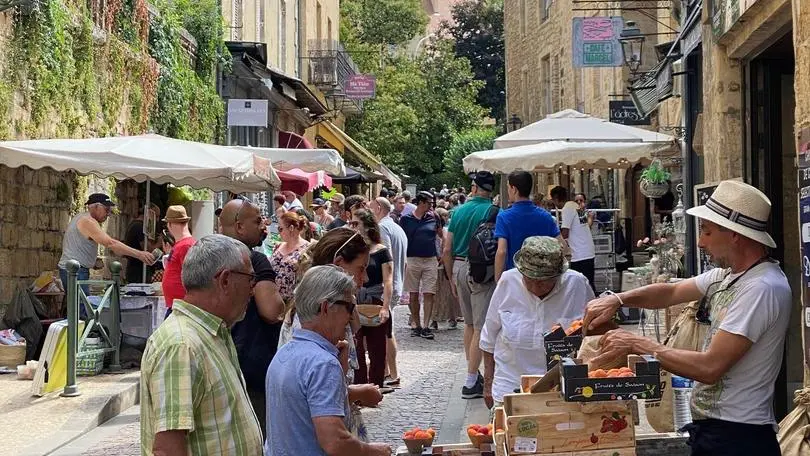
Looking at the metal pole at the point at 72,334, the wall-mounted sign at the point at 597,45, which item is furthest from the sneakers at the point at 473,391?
the wall-mounted sign at the point at 597,45

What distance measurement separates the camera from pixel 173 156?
11.7 meters

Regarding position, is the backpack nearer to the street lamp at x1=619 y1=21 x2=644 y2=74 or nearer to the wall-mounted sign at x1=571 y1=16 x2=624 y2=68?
the street lamp at x1=619 y1=21 x2=644 y2=74

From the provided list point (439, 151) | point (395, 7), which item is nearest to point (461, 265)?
point (439, 151)

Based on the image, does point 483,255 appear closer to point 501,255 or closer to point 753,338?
point 501,255

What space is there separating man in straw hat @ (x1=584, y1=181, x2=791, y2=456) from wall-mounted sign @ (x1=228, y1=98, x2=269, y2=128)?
16.5 metres

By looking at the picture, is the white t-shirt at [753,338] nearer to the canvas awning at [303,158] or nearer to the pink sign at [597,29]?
the canvas awning at [303,158]

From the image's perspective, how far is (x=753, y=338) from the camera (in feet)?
12.4

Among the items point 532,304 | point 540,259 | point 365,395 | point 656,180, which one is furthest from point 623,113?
point 365,395

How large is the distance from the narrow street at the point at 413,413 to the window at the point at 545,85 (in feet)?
79.4

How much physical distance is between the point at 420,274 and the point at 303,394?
1105 centimetres

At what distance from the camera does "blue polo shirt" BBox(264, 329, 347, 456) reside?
3.55 meters

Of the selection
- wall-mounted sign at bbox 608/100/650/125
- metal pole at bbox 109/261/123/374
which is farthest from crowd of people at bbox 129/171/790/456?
wall-mounted sign at bbox 608/100/650/125

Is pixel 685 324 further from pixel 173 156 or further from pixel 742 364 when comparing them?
pixel 173 156

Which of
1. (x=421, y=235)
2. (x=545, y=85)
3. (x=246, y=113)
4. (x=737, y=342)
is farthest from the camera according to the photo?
(x=545, y=85)
